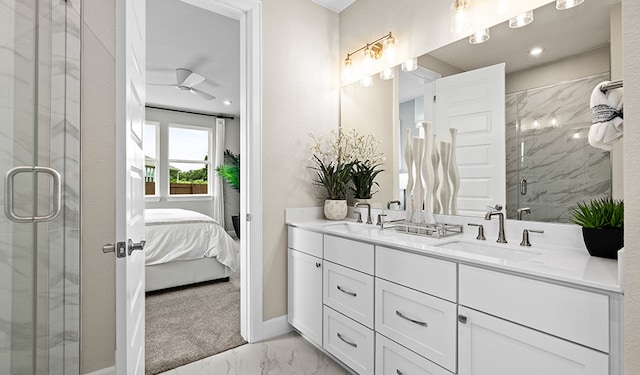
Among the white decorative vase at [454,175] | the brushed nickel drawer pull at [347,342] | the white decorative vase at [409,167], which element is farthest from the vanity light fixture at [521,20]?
the brushed nickel drawer pull at [347,342]

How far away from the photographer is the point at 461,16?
5.99 feet

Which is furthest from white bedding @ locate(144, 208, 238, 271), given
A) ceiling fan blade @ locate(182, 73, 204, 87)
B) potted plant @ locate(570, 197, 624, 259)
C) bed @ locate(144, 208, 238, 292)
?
potted plant @ locate(570, 197, 624, 259)

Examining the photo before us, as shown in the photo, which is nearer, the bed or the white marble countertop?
the white marble countertop

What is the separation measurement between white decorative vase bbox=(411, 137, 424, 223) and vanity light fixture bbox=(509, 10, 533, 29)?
77cm

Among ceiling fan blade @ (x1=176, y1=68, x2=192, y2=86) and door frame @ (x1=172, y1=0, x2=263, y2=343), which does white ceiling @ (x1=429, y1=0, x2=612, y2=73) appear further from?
ceiling fan blade @ (x1=176, y1=68, x2=192, y2=86)

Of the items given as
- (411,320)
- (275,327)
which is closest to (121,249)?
(411,320)

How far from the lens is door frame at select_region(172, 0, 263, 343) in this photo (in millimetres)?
2293

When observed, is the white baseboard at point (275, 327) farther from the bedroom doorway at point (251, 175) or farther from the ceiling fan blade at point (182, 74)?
the ceiling fan blade at point (182, 74)

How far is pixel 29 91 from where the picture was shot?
3.15 ft

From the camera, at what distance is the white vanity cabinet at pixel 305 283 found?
2096 mm

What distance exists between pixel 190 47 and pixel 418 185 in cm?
297

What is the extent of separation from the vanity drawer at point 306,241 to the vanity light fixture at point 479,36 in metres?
1.48

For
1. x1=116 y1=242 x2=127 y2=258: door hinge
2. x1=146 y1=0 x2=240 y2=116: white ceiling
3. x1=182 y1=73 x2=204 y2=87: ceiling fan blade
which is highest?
x1=146 y1=0 x2=240 y2=116: white ceiling

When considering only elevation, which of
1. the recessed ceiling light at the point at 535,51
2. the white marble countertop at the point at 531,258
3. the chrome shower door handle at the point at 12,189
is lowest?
the white marble countertop at the point at 531,258
